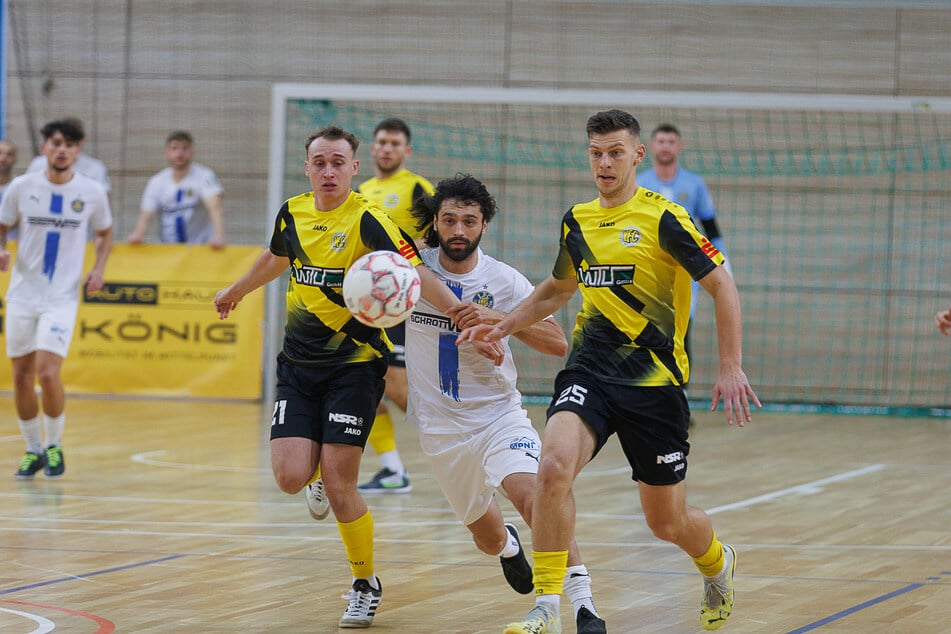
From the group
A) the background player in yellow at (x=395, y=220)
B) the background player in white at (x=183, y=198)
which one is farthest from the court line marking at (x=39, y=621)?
the background player in white at (x=183, y=198)

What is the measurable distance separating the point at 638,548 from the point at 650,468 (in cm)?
199

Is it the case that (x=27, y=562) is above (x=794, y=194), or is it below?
below

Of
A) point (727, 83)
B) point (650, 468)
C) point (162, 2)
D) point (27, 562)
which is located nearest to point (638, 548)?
point (650, 468)

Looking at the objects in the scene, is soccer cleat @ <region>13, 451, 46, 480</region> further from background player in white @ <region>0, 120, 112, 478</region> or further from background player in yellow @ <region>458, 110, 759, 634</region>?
background player in yellow @ <region>458, 110, 759, 634</region>

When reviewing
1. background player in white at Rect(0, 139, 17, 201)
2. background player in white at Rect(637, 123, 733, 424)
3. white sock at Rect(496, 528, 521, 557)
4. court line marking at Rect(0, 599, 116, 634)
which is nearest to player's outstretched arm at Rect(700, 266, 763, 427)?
white sock at Rect(496, 528, 521, 557)

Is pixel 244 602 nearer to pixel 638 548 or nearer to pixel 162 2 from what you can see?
pixel 638 548

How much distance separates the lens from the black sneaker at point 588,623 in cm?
465

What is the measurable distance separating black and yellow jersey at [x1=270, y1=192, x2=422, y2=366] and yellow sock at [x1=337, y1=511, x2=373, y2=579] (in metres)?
0.66

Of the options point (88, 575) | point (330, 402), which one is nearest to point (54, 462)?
point (88, 575)

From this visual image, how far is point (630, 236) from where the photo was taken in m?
4.95

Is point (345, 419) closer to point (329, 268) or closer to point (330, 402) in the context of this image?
point (330, 402)

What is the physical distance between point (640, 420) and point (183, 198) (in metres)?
9.93

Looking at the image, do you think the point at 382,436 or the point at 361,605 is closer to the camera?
Result: the point at 361,605

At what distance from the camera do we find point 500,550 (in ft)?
18.2
